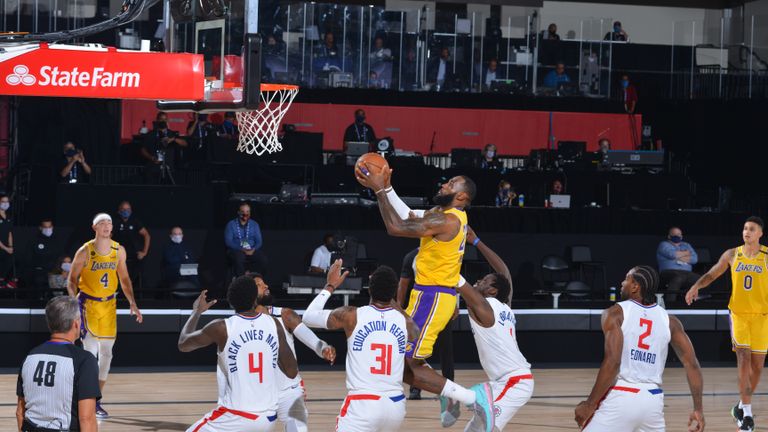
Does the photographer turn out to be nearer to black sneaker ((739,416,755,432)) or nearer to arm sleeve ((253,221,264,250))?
arm sleeve ((253,221,264,250))

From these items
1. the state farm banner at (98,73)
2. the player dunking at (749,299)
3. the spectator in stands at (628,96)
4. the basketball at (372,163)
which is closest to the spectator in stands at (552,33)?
the spectator in stands at (628,96)

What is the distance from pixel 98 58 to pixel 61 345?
344 cm

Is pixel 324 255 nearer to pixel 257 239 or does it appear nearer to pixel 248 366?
pixel 257 239

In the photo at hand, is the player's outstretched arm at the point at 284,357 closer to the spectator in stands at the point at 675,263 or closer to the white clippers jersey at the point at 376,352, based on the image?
the white clippers jersey at the point at 376,352

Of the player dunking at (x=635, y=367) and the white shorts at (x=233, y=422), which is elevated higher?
the player dunking at (x=635, y=367)

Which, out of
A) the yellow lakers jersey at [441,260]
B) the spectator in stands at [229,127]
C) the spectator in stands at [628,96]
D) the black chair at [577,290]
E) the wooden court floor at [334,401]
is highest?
the spectator in stands at [628,96]

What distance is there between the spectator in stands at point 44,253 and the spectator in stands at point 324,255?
3.80 metres

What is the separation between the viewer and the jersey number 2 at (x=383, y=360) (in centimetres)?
728

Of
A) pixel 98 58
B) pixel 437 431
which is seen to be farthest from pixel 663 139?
pixel 98 58

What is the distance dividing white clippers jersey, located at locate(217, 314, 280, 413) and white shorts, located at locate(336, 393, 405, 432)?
0.51 meters

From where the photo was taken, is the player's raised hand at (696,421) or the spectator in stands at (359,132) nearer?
the player's raised hand at (696,421)

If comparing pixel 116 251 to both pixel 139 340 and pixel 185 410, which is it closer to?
pixel 185 410

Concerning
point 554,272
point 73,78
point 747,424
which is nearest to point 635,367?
point 747,424

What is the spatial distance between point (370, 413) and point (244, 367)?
859mm
